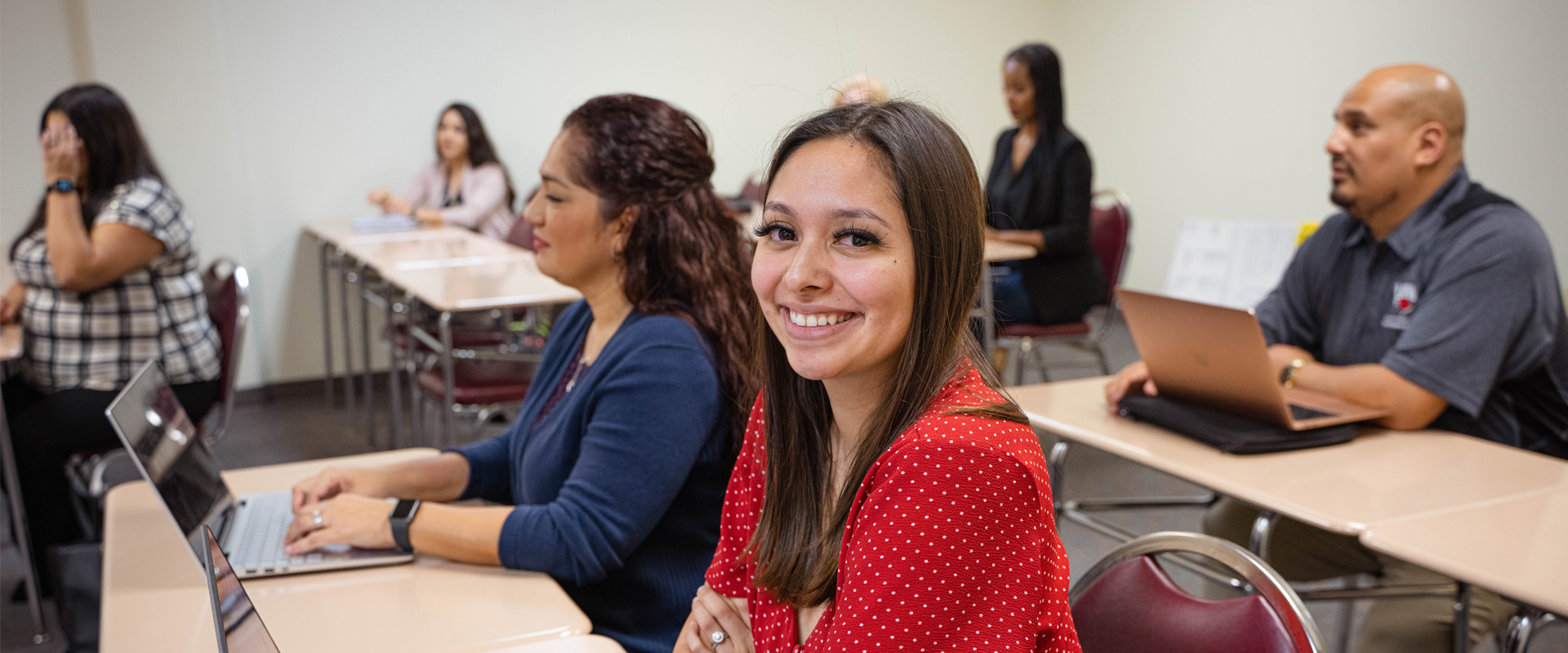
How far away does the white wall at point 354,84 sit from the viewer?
14.3 feet

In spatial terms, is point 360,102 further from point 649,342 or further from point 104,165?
point 649,342

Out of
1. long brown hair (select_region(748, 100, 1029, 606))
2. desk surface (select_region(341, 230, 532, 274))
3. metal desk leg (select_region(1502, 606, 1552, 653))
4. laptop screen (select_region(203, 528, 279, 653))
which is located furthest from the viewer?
desk surface (select_region(341, 230, 532, 274))

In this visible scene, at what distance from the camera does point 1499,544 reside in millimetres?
1337

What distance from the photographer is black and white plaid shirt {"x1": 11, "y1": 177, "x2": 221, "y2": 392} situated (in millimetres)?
2613

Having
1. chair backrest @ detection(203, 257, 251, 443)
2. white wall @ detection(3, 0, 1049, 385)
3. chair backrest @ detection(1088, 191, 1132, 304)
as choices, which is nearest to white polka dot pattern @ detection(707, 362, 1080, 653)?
chair backrest @ detection(203, 257, 251, 443)

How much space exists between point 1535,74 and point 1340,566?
3429 mm

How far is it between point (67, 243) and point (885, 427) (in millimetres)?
2436

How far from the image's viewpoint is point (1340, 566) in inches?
78.4

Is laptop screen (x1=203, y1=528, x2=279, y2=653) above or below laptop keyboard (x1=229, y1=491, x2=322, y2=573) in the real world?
above

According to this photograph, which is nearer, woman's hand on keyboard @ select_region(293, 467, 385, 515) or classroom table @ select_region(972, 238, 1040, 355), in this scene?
woman's hand on keyboard @ select_region(293, 467, 385, 515)

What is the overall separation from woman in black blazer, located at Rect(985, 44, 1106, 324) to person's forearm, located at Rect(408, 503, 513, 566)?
2867 mm

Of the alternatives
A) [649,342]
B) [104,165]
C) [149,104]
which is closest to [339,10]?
[149,104]

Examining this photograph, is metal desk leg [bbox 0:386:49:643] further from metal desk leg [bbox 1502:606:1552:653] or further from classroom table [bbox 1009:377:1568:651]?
metal desk leg [bbox 1502:606:1552:653]

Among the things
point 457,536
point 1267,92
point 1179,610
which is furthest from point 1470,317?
point 1267,92
